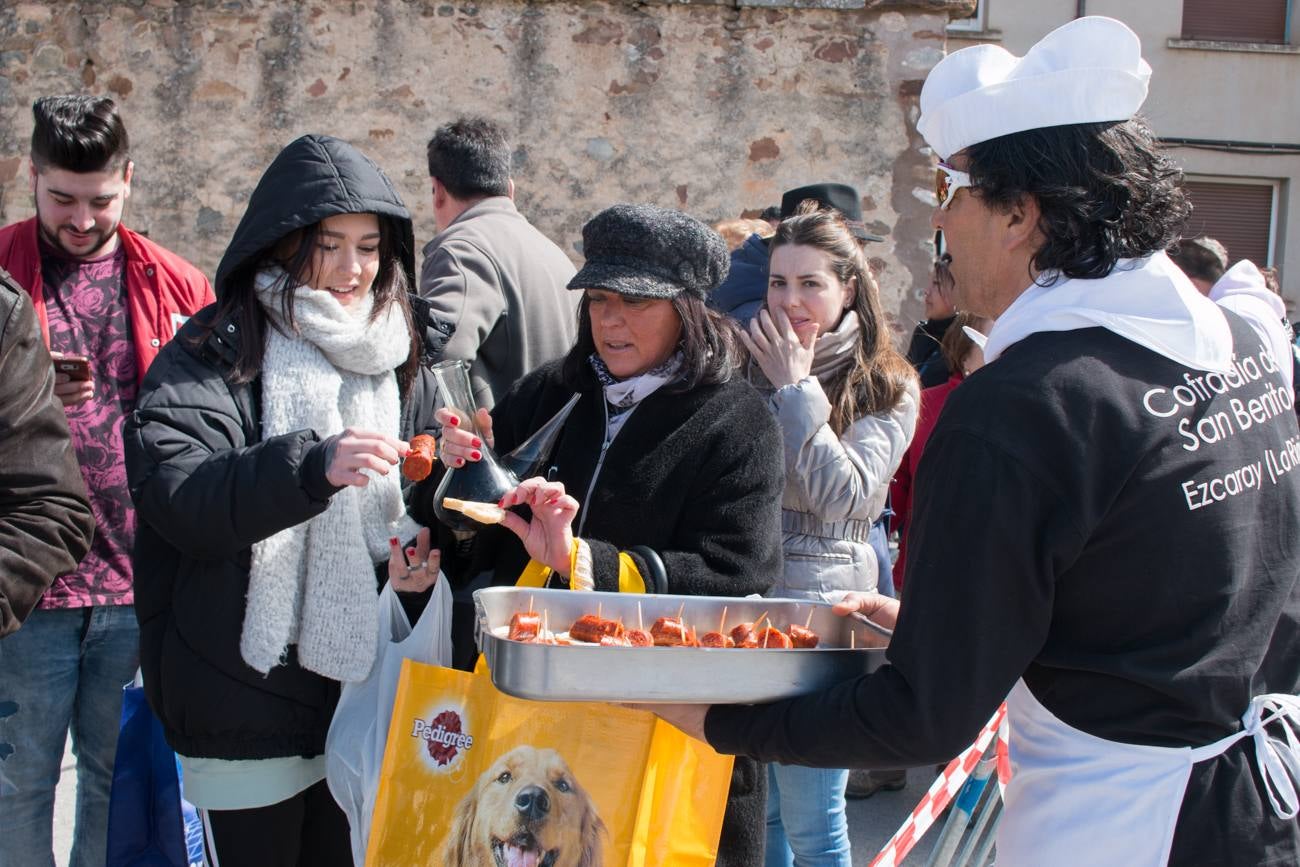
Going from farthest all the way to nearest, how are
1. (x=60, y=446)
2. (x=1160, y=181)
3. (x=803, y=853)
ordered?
(x=803, y=853)
(x=60, y=446)
(x=1160, y=181)

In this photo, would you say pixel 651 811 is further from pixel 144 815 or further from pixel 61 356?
pixel 61 356

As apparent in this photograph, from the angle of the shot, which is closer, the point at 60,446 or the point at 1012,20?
the point at 60,446

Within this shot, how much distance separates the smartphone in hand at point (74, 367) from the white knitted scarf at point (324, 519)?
0.50 meters

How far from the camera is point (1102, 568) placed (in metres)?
1.55

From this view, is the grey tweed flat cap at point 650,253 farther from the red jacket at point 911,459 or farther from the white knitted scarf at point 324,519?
the red jacket at point 911,459

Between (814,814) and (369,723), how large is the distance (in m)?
1.29

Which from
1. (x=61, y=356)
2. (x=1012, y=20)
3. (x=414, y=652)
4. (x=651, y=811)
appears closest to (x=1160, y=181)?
(x=651, y=811)

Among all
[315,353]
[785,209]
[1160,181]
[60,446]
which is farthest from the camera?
[785,209]

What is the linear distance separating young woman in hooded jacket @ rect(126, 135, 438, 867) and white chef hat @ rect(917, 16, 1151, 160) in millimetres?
1224

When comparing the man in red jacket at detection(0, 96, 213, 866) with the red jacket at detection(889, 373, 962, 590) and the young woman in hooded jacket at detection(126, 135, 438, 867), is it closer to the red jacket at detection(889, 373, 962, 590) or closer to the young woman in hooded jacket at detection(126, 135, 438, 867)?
the young woman in hooded jacket at detection(126, 135, 438, 867)

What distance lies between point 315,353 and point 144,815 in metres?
1.24

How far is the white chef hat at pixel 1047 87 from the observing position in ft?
5.39

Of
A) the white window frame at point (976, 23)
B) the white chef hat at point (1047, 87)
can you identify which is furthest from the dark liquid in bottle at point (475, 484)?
the white window frame at point (976, 23)

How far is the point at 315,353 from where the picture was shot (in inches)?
105
